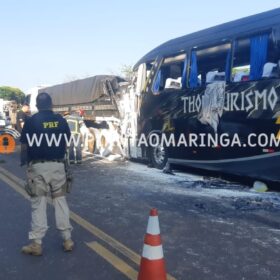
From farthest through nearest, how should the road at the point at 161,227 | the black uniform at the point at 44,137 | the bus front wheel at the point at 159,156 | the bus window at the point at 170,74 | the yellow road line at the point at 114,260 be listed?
1. the bus front wheel at the point at 159,156
2. the bus window at the point at 170,74
3. the black uniform at the point at 44,137
4. the road at the point at 161,227
5. the yellow road line at the point at 114,260

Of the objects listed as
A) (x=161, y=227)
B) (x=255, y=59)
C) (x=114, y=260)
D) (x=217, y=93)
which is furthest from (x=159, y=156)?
(x=114, y=260)

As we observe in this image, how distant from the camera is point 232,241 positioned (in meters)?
4.99

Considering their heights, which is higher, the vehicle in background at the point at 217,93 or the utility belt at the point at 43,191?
the vehicle in background at the point at 217,93

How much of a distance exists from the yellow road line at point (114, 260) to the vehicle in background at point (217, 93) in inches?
163

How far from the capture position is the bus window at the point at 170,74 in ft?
32.5

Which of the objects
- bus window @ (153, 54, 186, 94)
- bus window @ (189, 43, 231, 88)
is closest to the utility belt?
bus window @ (189, 43, 231, 88)

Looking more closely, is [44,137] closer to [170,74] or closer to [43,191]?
[43,191]

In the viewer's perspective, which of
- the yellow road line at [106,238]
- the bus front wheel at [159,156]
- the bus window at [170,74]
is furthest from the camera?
the bus front wheel at [159,156]

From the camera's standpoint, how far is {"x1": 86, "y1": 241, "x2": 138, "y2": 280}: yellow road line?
13.1 feet

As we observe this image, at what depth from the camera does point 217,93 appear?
334 inches

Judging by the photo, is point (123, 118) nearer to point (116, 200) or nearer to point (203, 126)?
point (203, 126)

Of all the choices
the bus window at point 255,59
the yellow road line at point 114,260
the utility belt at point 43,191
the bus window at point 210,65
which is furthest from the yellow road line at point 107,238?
the bus window at point 210,65
